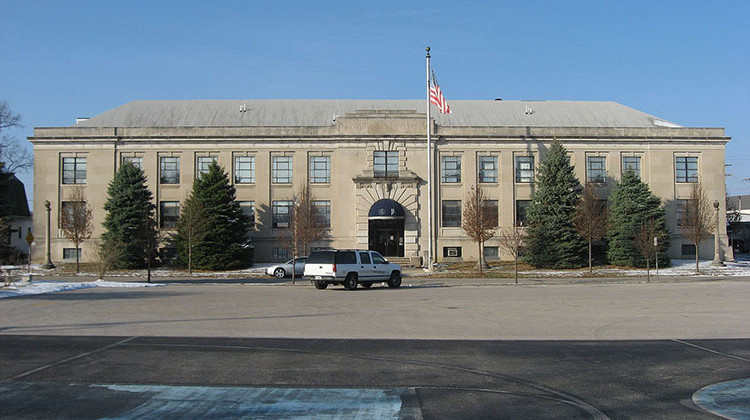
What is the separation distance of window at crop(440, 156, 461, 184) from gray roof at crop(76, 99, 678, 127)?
4.65m

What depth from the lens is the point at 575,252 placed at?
43562 mm

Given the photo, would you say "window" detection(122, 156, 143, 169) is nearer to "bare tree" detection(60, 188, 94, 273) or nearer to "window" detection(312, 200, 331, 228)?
"bare tree" detection(60, 188, 94, 273)

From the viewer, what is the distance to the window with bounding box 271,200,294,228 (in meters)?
49.2

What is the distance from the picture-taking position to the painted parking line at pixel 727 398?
7.50 m

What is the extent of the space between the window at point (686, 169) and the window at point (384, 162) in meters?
22.3

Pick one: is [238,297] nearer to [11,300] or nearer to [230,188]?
[11,300]

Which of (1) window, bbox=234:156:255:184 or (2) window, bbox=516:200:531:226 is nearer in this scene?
(1) window, bbox=234:156:255:184

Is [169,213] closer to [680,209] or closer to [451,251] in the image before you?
[451,251]

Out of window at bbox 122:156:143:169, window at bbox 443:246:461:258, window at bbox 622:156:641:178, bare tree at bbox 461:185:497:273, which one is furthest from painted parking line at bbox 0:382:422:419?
window at bbox 622:156:641:178

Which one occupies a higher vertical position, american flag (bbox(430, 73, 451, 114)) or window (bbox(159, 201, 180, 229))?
american flag (bbox(430, 73, 451, 114))

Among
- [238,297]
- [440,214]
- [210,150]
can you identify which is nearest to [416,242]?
[440,214]

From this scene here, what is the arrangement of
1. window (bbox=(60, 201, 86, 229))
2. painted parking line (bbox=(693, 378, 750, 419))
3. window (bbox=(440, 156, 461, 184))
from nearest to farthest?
painted parking line (bbox=(693, 378, 750, 419)) < window (bbox=(60, 201, 86, 229)) < window (bbox=(440, 156, 461, 184))

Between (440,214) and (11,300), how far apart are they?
1304 inches

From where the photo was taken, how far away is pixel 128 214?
145 feet
